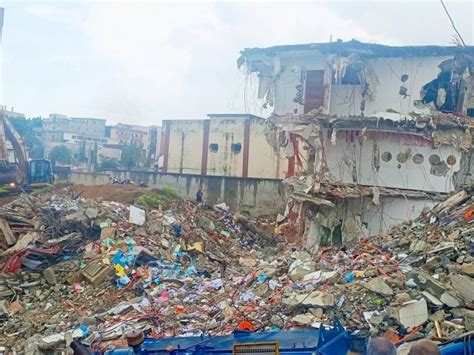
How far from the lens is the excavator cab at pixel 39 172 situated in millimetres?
21438

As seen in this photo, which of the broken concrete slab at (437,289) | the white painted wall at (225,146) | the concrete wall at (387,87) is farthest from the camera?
the white painted wall at (225,146)

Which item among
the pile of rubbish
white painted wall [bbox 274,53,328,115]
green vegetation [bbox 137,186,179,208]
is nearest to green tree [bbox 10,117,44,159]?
green vegetation [bbox 137,186,179,208]

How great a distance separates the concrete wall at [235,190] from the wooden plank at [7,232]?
12974 mm

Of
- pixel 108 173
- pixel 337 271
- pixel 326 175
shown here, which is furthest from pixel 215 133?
pixel 337 271

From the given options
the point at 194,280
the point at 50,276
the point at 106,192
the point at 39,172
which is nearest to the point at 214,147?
the point at 106,192

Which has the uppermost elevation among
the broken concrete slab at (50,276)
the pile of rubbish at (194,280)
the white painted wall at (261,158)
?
the white painted wall at (261,158)

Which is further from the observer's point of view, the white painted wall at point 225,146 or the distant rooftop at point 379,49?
the white painted wall at point 225,146

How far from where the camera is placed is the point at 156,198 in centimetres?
1967

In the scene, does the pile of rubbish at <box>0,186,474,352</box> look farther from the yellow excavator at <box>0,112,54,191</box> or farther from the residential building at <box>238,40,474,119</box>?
the residential building at <box>238,40,474,119</box>

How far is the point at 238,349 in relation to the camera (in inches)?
174

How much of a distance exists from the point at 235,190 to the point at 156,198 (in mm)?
6319

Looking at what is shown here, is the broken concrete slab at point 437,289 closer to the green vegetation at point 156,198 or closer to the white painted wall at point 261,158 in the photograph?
the green vegetation at point 156,198

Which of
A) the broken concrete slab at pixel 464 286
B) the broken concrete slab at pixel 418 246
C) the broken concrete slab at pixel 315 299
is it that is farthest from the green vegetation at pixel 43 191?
the broken concrete slab at pixel 464 286

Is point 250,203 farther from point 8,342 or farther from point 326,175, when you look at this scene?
point 8,342
